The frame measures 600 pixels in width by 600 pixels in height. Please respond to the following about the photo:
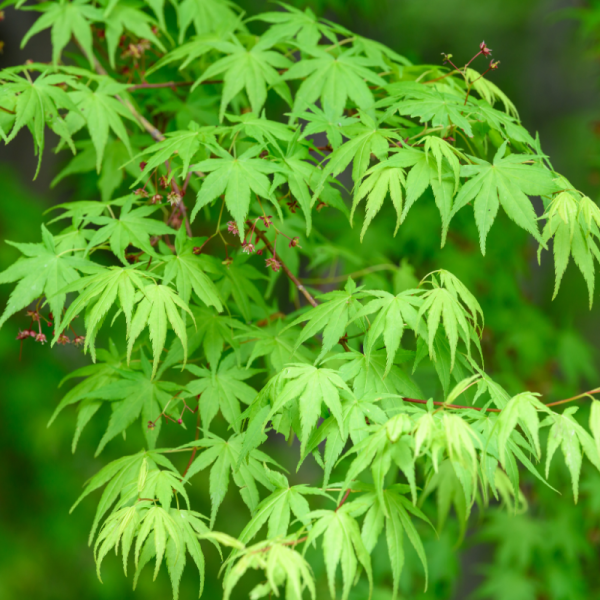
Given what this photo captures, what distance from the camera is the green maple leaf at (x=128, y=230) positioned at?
1267 millimetres

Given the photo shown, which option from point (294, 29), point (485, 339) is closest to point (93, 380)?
point (294, 29)

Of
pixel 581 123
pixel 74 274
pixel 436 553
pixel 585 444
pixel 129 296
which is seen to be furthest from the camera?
pixel 581 123

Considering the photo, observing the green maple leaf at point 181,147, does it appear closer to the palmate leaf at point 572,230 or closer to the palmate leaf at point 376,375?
the palmate leaf at point 376,375

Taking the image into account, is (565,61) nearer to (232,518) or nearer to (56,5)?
(56,5)

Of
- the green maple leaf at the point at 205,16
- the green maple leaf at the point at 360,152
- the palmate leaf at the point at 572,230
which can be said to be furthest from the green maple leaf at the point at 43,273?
the palmate leaf at the point at 572,230

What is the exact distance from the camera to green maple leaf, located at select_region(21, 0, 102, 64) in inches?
60.4

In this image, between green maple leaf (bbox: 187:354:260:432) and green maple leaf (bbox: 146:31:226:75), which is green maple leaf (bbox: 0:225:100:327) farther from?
green maple leaf (bbox: 146:31:226:75)

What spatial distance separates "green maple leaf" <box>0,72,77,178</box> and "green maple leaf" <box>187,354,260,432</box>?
0.56m

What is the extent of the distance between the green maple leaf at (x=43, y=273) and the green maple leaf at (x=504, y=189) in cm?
76

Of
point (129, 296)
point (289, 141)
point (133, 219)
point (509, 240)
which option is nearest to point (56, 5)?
point (133, 219)

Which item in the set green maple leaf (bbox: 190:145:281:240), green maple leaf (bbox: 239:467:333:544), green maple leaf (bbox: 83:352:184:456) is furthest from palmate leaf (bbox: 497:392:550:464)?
green maple leaf (bbox: 83:352:184:456)

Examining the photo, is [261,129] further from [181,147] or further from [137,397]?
[137,397]

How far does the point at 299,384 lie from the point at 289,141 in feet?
1.86

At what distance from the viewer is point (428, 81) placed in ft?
4.93
